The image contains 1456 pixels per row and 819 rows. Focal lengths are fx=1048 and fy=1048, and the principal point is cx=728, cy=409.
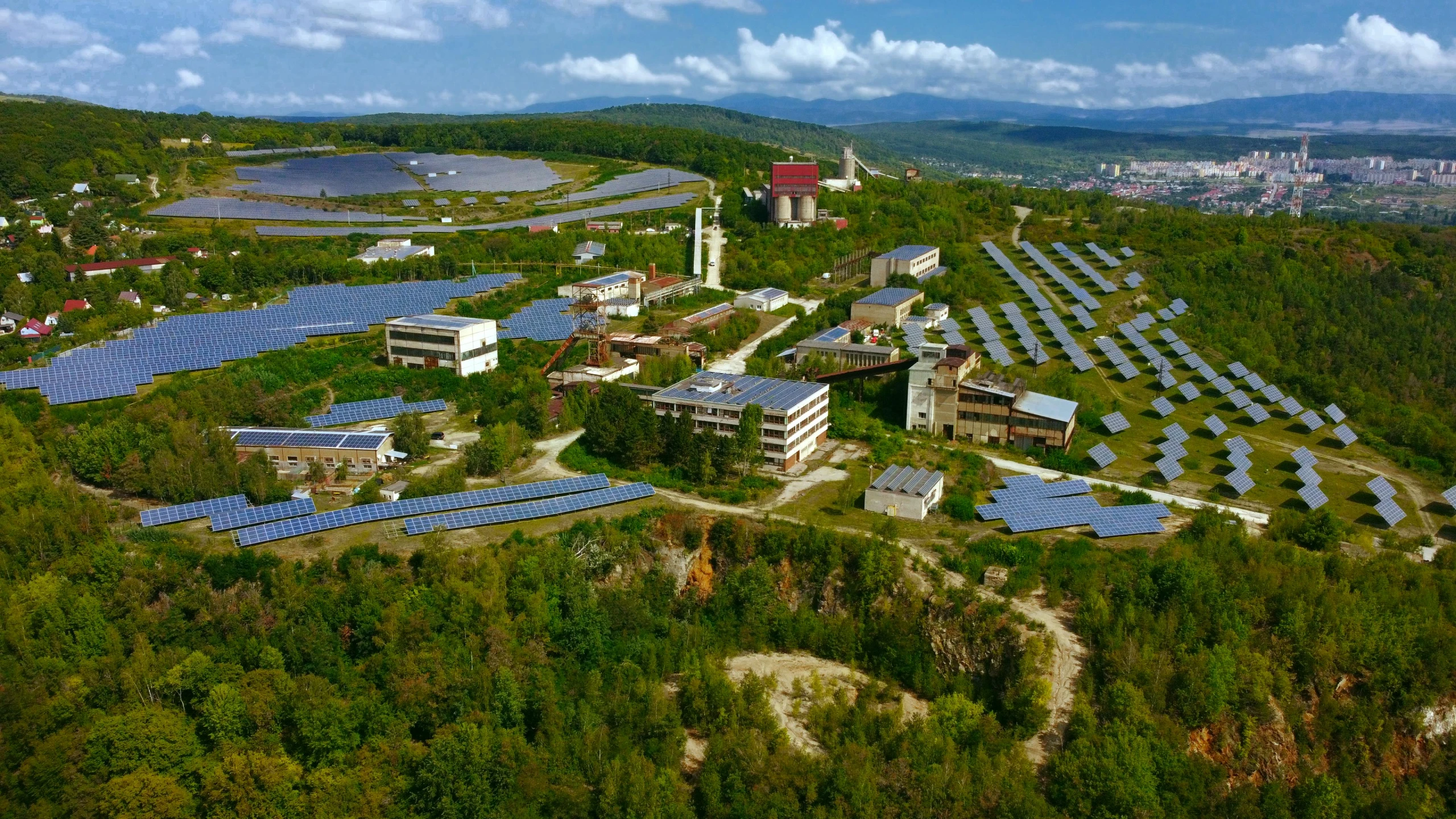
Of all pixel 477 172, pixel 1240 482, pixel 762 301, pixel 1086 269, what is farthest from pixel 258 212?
pixel 1240 482

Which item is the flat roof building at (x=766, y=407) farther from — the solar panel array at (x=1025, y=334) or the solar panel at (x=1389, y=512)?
the solar panel at (x=1389, y=512)

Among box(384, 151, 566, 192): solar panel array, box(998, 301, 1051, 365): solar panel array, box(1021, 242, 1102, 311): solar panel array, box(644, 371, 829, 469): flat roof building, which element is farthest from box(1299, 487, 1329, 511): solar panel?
box(384, 151, 566, 192): solar panel array

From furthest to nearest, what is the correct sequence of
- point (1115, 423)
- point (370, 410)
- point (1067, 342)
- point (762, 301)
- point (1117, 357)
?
point (762, 301)
point (1067, 342)
point (1117, 357)
point (1115, 423)
point (370, 410)

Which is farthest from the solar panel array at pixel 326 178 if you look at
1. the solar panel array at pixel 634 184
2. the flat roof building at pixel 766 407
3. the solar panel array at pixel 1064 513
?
the solar panel array at pixel 1064 513

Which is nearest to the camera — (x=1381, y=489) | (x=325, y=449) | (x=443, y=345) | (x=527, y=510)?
(x=527, y=510)

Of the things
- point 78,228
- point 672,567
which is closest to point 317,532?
point 672,567

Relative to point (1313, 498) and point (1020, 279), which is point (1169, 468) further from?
point (1020, 279)
